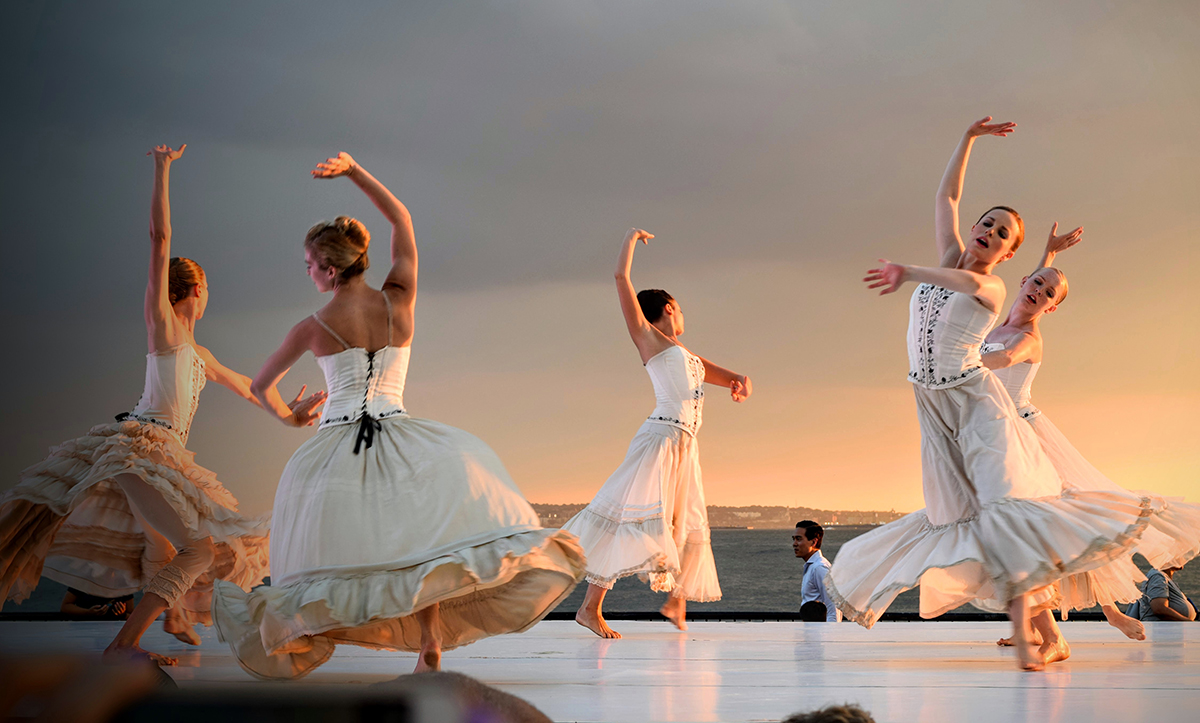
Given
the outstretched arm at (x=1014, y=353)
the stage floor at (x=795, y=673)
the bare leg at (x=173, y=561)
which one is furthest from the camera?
the outstretched arm at (x=1014, y=353)

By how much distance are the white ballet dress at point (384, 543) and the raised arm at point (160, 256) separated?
1.26m

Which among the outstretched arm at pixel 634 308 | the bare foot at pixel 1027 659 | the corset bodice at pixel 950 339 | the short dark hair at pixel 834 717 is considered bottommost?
the bare foot at pixel 1027 659

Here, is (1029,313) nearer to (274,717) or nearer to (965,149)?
(965,149)

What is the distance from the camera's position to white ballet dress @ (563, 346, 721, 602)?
5.10m

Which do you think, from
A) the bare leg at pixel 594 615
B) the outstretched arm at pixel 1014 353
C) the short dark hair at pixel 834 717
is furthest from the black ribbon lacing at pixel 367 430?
the outstretched arm at pixel 1014 353

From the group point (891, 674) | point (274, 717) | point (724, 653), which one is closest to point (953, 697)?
point (891, 674)

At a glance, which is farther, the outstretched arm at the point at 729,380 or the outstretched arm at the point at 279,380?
the outstretched arm at the point at 729,380

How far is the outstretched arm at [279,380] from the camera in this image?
10.5 ft

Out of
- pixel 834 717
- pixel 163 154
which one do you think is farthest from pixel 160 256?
pixel 834 717

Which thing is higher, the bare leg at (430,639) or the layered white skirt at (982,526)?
the layered white skirt at (982,526)

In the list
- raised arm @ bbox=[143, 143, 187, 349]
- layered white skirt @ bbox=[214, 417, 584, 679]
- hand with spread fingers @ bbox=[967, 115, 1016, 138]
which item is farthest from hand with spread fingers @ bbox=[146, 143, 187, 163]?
hand with spread fingers @ bbox=[967, 115, 1016, 138]

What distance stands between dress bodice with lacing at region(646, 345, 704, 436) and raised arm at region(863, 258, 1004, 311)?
1.97 meters

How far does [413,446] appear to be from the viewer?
3025mm

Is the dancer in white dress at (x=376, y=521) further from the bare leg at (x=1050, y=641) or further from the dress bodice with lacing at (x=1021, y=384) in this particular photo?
the dress bodice with lacing at (x=1021, y=384)
